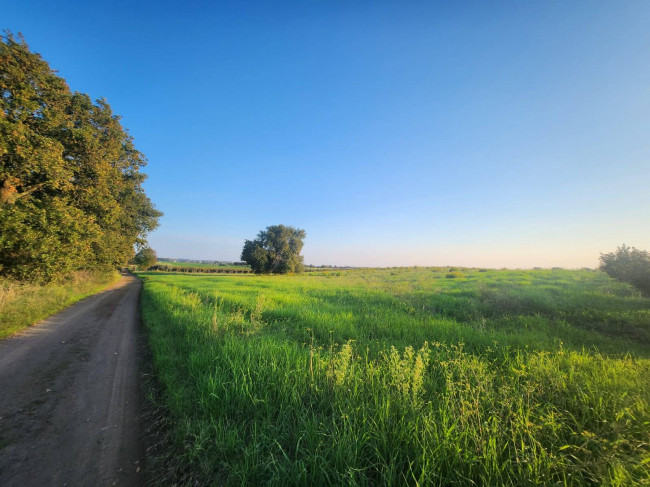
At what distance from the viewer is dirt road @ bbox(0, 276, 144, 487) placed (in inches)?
115

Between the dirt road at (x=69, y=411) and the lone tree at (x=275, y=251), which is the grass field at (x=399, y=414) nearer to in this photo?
the dirt road at (x=69, y=411)

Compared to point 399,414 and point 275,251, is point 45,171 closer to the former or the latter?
point 399,414

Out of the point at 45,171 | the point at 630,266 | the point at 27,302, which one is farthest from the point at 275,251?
the point at 630,266

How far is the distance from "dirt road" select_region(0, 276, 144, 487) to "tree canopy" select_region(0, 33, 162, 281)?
7640mm

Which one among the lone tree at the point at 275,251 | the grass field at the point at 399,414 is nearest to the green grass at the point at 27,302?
the grass field at the point at 399,414

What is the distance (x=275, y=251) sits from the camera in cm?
5431

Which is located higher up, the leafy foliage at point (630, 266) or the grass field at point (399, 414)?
the leafy foliage at point (630, 266)

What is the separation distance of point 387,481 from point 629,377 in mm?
5606

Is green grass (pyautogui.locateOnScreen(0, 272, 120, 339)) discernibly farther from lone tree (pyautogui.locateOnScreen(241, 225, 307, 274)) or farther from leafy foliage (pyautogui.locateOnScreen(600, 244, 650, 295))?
lone tree (pyautogui.locateOnScreen(241, 225, 307, 274))

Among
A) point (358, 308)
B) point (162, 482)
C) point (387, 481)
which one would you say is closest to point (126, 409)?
point (162, 482)

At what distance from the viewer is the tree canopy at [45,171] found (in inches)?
472

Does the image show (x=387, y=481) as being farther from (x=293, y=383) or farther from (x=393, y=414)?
(x=293, y=383)

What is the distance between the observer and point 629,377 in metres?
4.32

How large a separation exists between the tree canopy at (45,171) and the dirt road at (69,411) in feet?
25.1
